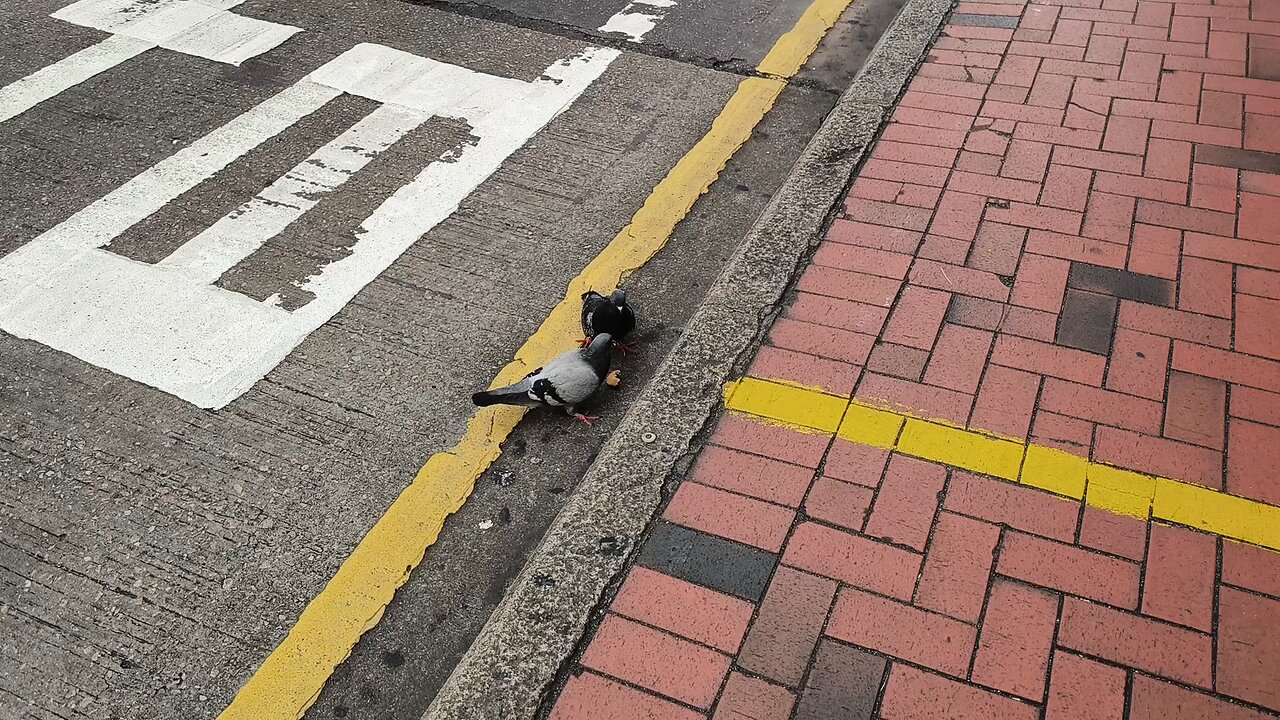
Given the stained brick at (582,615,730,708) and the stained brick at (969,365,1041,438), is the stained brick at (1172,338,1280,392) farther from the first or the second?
the stained brick at (582,615,730,708)

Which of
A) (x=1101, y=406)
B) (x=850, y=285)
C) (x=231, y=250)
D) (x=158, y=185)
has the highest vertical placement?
(x=158, y=185)

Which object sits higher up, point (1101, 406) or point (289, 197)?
point (289, 197)

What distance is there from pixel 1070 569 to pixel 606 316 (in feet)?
5.68

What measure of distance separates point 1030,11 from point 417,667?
16.3 ft

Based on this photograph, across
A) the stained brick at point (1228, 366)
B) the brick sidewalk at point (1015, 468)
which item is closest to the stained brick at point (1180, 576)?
the brick sidewalk at point (1015, 468)

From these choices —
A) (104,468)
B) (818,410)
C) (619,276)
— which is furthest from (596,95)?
(104,468)

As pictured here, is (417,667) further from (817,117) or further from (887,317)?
(817,117)

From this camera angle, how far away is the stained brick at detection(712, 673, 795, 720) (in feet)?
8.05

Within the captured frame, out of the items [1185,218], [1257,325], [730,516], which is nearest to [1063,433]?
[1257,325]

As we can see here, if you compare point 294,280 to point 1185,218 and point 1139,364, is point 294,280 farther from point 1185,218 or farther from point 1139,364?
point 1185,218

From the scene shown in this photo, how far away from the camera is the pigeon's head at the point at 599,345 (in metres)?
3.50

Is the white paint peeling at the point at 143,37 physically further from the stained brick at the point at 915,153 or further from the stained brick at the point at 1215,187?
the stained brick at the point at 1215,187

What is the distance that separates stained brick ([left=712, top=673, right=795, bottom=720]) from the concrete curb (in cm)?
43

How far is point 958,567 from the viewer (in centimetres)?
276
